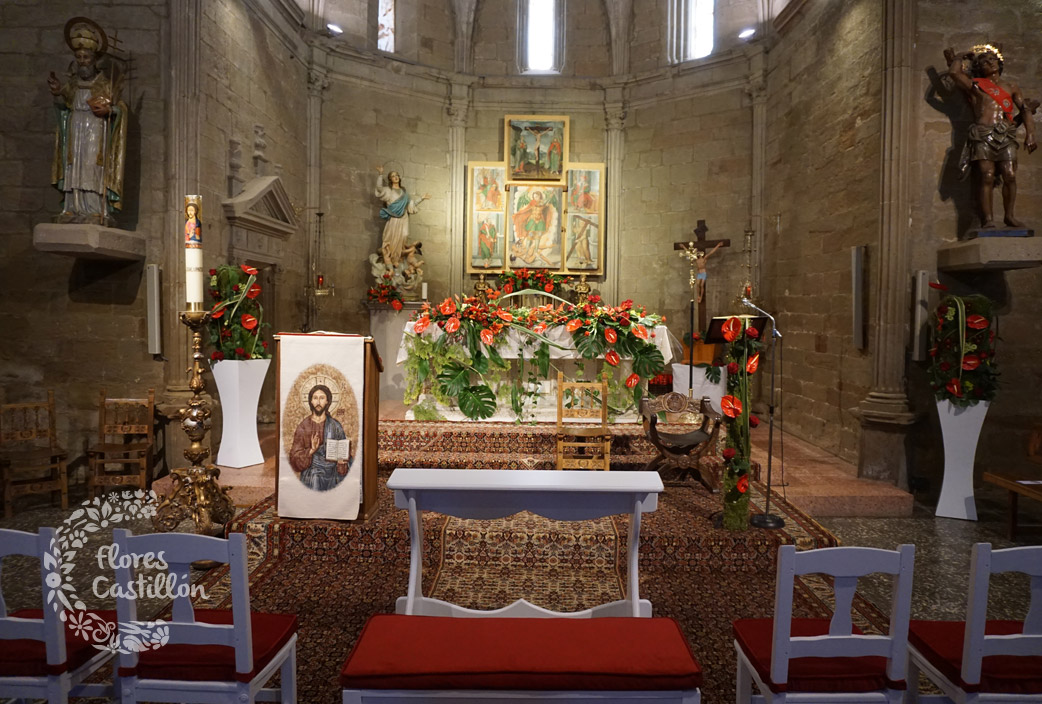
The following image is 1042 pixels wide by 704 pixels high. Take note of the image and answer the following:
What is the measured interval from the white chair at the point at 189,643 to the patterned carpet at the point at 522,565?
1.39 meters

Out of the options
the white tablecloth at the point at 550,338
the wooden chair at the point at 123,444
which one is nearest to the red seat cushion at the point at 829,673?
the white tablecloth at the point at 550,338

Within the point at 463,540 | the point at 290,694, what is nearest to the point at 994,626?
the point at 290,694

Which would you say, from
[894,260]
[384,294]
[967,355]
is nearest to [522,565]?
[967,355]

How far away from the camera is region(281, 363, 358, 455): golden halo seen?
4.34 metres

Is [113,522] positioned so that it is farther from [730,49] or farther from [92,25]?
[730,49]

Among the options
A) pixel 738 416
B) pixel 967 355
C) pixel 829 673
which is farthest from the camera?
pixel 967 355

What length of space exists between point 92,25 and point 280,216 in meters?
2.83

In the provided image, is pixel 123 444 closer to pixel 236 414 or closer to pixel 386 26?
pixel 236 414

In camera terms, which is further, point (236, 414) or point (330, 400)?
point (236, 414)

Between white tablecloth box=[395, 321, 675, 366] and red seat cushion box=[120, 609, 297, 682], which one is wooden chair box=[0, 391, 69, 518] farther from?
red seat cushion box=[120, 609, 297, 682]

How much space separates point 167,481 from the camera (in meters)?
5.55

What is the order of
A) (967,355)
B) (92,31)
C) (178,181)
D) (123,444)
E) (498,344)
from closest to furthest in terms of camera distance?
(967,355)
(92,31)
(123,444)
(498,344)
(178,181)

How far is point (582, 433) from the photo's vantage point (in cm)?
550

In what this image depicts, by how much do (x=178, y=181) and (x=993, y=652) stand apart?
6925 mm
